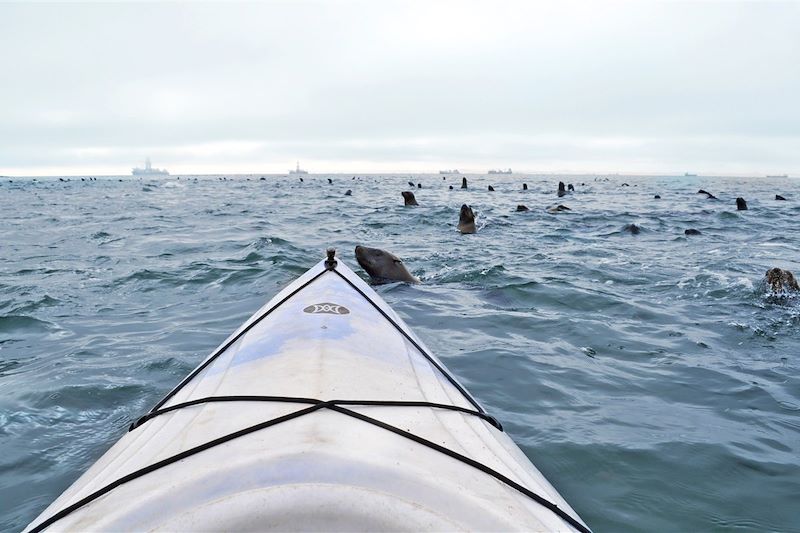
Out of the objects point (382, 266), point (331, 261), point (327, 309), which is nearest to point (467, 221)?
point (382, 266)

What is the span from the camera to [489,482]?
202 centimetres

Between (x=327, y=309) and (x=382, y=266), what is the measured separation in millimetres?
5149

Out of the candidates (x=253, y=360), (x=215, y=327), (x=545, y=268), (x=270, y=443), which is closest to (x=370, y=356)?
(x=253, y=360)

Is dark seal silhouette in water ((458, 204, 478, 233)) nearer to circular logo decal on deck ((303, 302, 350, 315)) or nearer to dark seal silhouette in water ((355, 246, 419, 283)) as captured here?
dark seal silhouette in water ((355, 246, 419, 283))

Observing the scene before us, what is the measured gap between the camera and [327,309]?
13.1 feet

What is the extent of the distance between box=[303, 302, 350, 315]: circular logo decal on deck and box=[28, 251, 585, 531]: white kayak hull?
575 millimetres

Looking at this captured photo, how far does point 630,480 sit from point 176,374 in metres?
4.09

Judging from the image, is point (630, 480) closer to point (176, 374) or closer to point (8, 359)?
point (176, 374)

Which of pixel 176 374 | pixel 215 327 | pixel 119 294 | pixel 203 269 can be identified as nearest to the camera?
pixel 176 374

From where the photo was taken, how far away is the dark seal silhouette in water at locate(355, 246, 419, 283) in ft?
30.0

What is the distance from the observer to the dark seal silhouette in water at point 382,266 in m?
9.13

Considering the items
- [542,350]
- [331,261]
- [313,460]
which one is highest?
[331,261]

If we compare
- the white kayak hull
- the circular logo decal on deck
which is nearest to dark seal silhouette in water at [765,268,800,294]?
the white kayak hull

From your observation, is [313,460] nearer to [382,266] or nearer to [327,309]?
[327,309]
